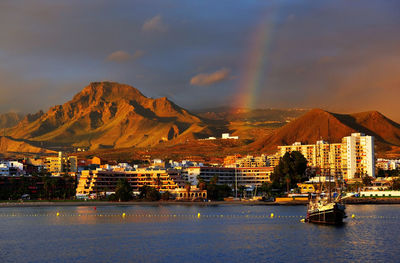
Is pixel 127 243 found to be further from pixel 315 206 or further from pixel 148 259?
pixel 315 206

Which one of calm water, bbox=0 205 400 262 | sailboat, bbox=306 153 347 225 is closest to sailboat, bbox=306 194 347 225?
sailboat, bbox=306 153 347 225

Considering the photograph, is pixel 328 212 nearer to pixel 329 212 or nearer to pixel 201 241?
pixel 329 212

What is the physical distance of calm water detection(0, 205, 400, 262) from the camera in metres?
68.5

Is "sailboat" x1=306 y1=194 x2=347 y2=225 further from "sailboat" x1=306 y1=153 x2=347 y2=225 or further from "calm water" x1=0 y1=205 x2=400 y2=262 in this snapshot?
"calm water" x1=0 y1=205 x2=400 y2=262

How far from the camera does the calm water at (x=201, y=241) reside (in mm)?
68500

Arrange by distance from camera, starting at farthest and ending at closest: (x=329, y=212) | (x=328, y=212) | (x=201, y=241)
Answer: (x=328, y=212) → (x=329, y=212) → (x=201, y=241)

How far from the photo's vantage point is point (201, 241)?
3302 inches

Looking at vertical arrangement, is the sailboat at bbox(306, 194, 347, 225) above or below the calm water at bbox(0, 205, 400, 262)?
above

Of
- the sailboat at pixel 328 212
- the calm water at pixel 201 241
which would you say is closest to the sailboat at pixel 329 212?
the sailboat at pixel 328 212

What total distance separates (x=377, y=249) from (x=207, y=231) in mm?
32702

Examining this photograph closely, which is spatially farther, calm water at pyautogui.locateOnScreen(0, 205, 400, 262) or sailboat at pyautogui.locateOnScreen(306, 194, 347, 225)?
sailboat at pyautogui.locateOnScreen(306, 194, 347, 225)

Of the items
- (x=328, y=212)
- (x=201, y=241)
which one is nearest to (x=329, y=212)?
(x=328, y=212)

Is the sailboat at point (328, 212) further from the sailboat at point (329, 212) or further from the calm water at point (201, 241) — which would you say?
the calm water at point (201, 241)

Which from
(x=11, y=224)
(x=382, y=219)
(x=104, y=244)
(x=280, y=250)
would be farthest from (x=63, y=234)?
(x=382, y=219)
